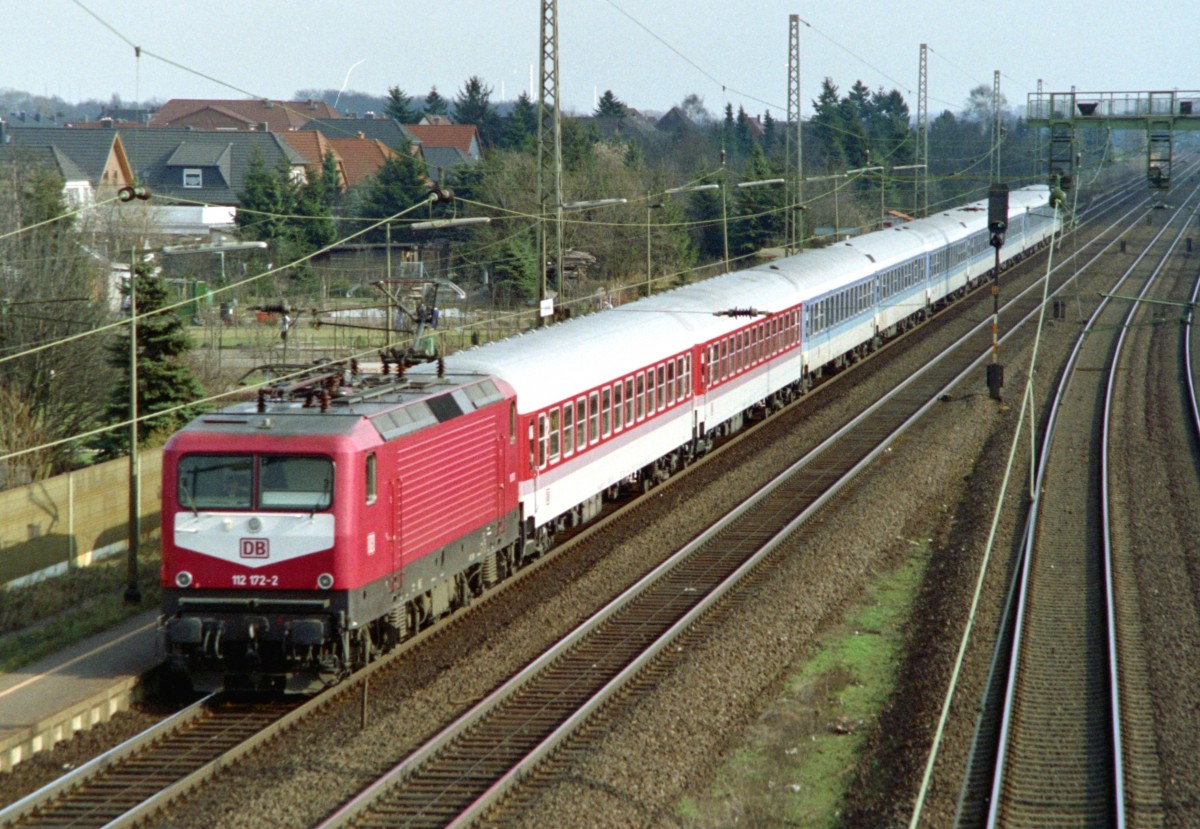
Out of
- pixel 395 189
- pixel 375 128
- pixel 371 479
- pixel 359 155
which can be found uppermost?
pixel 375 128

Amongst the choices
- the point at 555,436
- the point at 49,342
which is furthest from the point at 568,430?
the point at 49,342

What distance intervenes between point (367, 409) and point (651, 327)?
11.2 meters

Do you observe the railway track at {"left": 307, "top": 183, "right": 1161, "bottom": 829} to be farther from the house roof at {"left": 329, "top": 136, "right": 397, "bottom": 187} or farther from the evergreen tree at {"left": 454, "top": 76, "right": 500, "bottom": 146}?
the evergreen tree at {"left": 454, "top": 76, "right": 500, "bottom": 146}

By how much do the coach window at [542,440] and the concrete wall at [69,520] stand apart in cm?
644

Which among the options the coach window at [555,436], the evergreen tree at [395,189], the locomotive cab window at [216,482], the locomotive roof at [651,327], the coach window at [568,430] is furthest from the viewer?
the evergreen tree at [395,189]

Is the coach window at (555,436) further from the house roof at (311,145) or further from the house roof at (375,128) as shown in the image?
the house roof at (375,128)

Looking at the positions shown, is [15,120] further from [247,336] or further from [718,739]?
[718,739]

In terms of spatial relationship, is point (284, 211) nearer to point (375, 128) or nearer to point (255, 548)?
point (375, 128)

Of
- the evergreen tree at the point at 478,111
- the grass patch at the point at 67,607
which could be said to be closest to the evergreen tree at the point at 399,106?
the evergreen tree at the point at 478,111

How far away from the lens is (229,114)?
129000mm

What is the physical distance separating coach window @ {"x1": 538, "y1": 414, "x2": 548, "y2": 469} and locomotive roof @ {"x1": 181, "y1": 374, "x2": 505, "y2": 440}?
71.4 inches

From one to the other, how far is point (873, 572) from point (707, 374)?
8141 mm

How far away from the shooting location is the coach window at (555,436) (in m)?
20.4

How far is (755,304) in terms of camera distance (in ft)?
105
